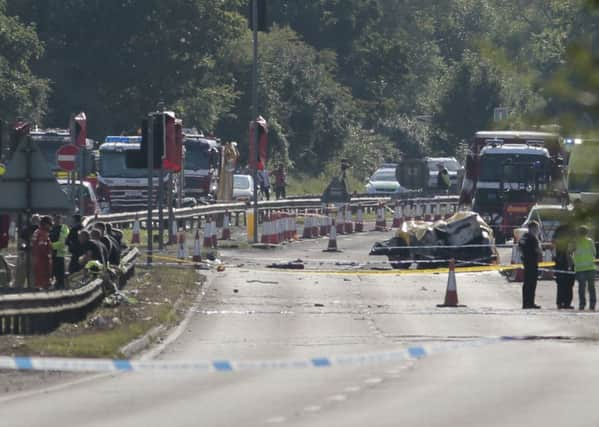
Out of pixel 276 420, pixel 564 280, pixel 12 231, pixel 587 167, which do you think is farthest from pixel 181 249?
pixel 587 167

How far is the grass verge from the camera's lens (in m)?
17.0

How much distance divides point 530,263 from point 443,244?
8.91 m

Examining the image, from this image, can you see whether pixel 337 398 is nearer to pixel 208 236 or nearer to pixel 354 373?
pixel 354 373

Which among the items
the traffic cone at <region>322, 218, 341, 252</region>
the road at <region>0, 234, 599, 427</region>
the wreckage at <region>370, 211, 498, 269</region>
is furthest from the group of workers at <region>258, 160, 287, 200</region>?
the road at <region>0, 234, 599, 427</region>

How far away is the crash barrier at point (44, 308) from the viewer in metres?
18.4

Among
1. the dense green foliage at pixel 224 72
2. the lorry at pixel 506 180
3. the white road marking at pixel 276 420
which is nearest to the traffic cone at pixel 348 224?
the lorry at pixel 506 180

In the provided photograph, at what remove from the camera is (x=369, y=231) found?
169 ft

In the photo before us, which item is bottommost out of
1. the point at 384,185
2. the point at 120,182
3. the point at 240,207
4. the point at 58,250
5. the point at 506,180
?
Answer: the point at 240,207

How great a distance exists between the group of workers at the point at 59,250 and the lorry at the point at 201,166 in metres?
26.5

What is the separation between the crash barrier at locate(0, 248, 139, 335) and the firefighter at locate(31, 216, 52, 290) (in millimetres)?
1042

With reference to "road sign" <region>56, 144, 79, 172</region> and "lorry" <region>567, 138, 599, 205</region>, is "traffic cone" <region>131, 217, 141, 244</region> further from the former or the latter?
"lorry" <region>567, 138, 599, 205</region>

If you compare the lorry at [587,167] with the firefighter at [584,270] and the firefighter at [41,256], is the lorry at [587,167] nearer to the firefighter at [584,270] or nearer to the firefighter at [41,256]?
the firefighter at [41,256]

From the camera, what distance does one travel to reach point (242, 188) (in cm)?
6066

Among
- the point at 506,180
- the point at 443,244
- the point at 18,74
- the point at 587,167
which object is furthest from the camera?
the point at 18,74
